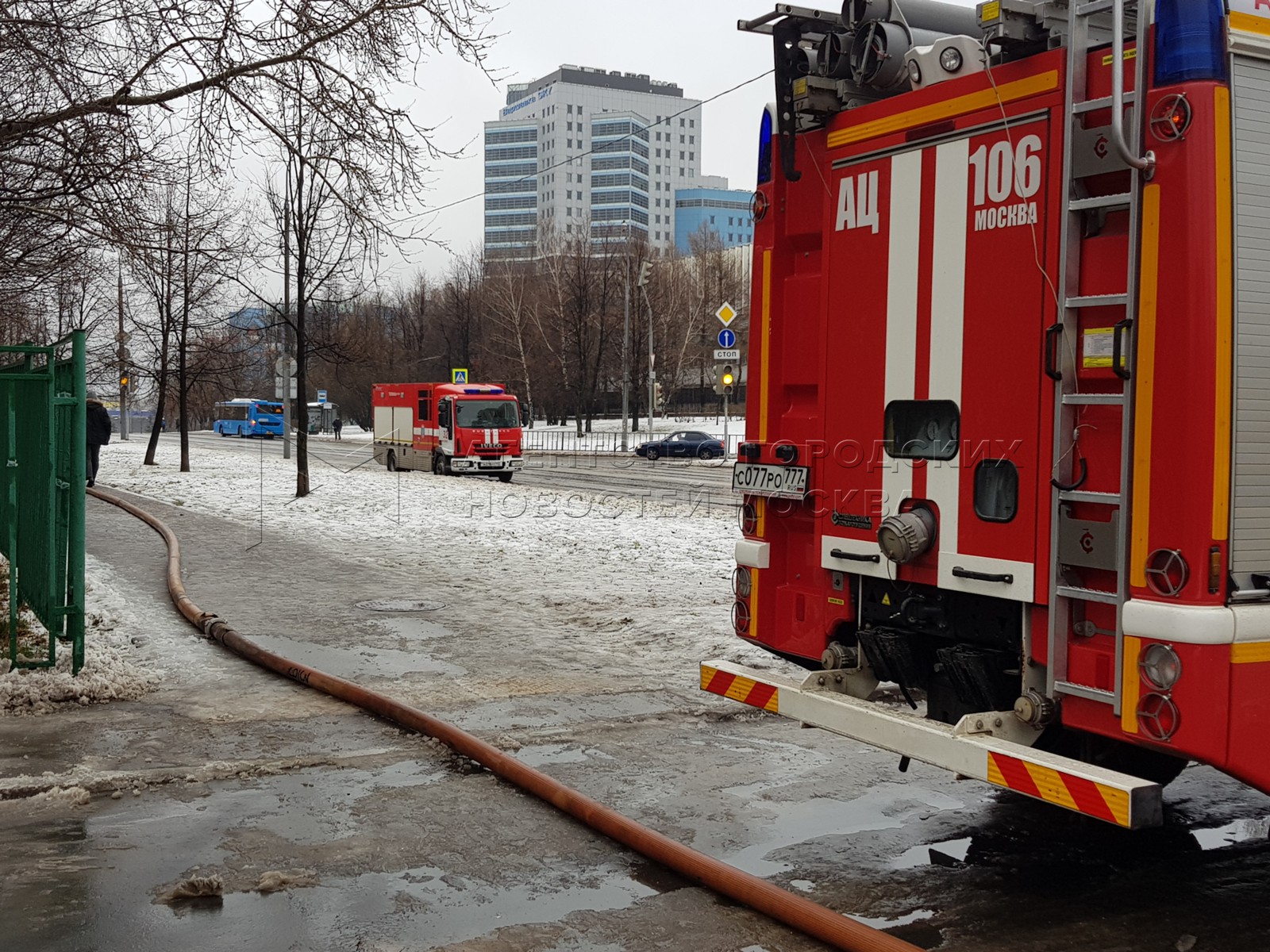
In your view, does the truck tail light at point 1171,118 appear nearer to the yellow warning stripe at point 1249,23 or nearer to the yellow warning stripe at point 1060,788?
the yellow warning stripe at point 1249,23

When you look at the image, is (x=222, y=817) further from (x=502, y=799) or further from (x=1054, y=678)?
(x=1054, y=678)

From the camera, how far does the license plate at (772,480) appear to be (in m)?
5.71

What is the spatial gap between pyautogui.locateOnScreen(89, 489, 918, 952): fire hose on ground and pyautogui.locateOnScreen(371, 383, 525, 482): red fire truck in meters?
26.9

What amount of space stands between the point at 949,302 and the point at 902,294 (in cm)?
28

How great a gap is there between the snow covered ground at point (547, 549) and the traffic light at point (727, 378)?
434 inches

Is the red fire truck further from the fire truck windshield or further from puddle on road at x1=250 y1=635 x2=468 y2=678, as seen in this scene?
puddle on road at x1=250 y1=635 x2=468 y2=678

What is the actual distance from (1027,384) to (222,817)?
4.02 metres

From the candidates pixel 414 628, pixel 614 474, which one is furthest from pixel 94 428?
pixel 614 474

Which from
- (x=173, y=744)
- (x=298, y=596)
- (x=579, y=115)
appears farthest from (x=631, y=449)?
(x=579, y=115)

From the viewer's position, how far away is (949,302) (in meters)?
4.90

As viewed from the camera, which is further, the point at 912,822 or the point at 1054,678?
the point at 912,822

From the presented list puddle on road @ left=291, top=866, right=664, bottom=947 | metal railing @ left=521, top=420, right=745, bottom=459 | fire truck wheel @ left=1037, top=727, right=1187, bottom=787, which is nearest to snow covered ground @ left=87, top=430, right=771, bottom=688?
puddle on road @ left=291, top=866, right=664, bottom=947

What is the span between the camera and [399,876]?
499 cm

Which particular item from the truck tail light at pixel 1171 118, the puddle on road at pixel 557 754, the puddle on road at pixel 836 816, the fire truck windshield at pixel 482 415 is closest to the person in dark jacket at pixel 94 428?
the fire truck windshield at pixel 482 415
